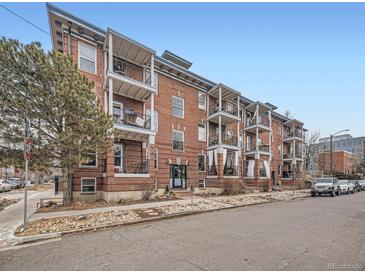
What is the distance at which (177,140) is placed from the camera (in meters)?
20.9

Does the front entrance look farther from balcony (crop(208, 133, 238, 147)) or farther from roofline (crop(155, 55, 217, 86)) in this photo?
roofline (crop(155, 55, 217, 86))

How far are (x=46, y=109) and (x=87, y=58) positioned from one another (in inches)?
247

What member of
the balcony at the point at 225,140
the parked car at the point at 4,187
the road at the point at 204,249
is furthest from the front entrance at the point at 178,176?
the parked car at the point at 4,187

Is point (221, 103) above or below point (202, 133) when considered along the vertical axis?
above

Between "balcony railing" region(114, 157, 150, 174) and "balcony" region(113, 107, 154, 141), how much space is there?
64.8 inches

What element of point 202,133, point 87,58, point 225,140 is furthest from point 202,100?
point 87,58

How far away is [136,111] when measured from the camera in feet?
58.9

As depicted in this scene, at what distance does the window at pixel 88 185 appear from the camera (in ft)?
48.6

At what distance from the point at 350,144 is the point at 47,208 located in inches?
4614

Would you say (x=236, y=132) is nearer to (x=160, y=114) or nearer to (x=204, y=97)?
(x=204, y=97)

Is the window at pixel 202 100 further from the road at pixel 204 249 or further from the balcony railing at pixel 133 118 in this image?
the road at pixel 204 249

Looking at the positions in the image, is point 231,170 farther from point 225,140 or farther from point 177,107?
point 177,107

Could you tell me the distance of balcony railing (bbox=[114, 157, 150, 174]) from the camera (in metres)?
16.3

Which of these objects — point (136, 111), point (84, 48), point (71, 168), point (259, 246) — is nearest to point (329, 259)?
point (259, 246)
